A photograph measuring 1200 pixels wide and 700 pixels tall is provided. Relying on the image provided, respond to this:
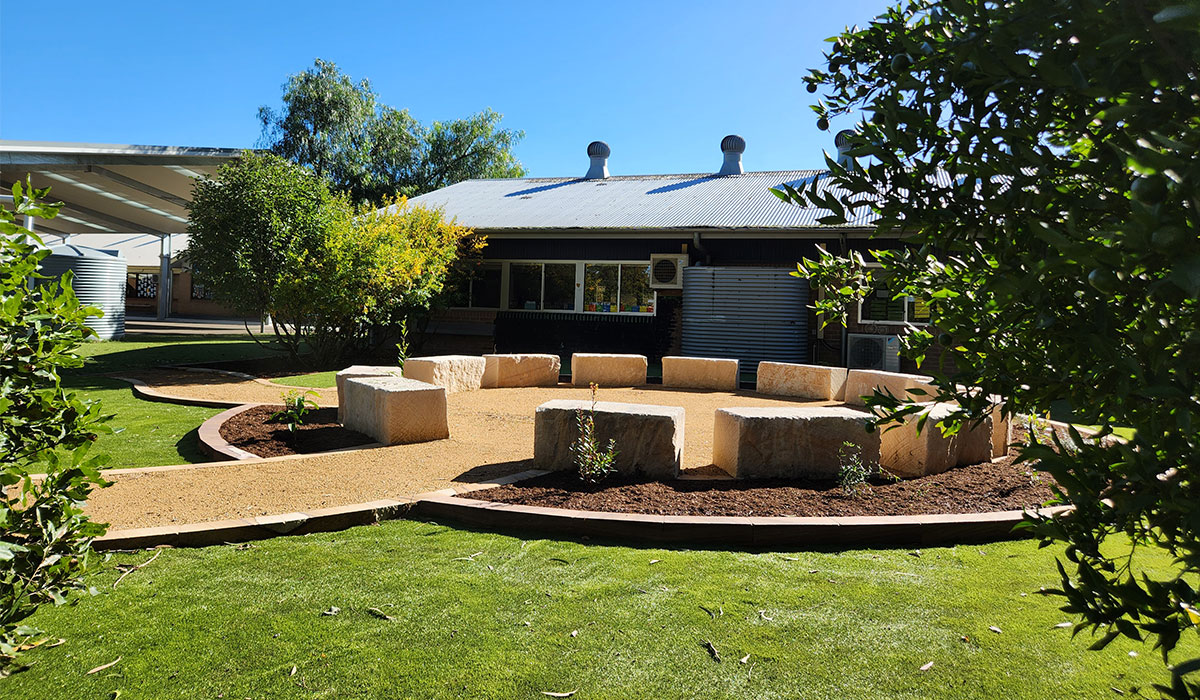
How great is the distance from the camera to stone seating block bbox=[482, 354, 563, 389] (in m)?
12.7

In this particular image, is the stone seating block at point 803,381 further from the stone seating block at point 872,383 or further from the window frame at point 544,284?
the window frame at point 544,284

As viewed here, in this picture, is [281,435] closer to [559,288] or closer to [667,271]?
[667,271]

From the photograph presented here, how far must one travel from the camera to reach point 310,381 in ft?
41.3

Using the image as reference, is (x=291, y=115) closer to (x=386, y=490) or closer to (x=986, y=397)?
(x=386, y=490)

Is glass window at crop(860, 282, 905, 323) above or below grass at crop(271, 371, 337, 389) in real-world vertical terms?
above

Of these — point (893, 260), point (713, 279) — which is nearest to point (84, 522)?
point (893, 260)

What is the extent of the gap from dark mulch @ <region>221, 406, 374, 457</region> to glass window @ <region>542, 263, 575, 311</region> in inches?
433

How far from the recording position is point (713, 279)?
16.4 meters

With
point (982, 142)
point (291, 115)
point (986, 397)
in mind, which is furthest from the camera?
point (291, 115)

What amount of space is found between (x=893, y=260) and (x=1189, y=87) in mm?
916

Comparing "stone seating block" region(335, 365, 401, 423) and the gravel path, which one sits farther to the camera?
"stone seating block" region(335, 365, 401, 423)

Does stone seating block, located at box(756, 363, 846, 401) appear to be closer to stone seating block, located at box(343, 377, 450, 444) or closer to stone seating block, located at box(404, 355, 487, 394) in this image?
stone seating block, located at box(404, 355, 487, 394)

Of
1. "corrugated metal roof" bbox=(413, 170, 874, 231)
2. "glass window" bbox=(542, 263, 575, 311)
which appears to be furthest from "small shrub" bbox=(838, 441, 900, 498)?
"glass window" bbox=(542, 263, 575, 311)

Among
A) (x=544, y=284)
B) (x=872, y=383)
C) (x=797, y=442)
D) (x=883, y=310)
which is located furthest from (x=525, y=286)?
(x=797, y=442)
